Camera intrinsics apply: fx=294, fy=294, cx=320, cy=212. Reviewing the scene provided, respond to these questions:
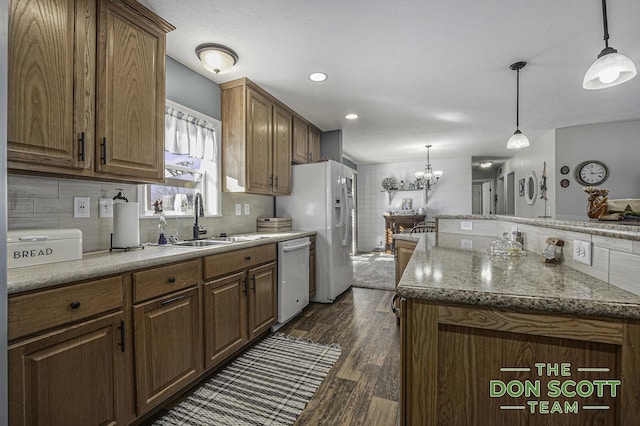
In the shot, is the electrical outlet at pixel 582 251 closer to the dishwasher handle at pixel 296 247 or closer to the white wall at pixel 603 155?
the dishwasher handle at pixel 296 247

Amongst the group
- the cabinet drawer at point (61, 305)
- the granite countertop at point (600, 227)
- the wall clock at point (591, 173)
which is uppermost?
the wall clock at point (591, 173)

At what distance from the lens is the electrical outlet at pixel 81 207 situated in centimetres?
170

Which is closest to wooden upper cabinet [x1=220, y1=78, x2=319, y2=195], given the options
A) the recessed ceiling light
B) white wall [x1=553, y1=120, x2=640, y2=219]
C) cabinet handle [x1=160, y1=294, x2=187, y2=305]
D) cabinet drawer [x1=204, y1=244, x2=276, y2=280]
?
the recessed ceiling light

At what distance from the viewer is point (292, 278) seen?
289cm

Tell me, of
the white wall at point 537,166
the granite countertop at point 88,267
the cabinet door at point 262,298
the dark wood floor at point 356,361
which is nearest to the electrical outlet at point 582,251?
the dark wood floor at point 356,361

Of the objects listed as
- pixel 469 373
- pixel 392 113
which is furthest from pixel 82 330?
pixel 392 113

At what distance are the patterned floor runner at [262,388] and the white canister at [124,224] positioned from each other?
1.02 m

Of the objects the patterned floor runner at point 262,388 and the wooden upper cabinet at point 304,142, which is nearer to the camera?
the patterned floor runner at point 262,388

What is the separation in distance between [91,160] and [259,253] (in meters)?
1.29

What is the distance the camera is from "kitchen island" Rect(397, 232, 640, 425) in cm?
77

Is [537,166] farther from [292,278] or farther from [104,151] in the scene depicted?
[104,151]

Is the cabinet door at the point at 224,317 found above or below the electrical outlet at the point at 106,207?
below

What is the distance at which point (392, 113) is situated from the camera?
3768 millimetres

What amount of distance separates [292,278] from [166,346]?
141 centimetres
